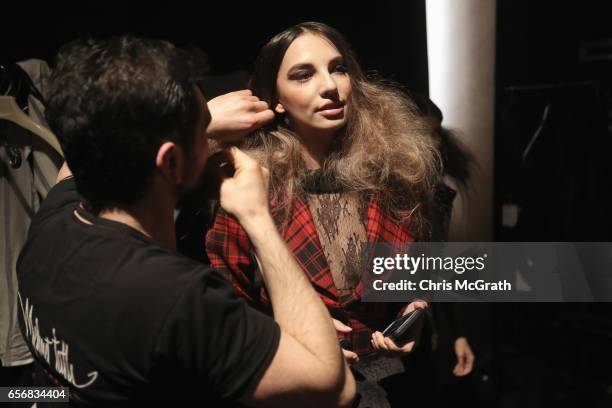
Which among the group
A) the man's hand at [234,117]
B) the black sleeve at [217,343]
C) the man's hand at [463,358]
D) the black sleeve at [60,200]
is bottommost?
the man's hand at [463,358]

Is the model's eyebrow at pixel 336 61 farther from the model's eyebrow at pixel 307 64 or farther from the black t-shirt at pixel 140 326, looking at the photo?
the black t-shirt at pixel 140 326

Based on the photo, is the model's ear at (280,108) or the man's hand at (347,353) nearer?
the man's hand at (347,353)

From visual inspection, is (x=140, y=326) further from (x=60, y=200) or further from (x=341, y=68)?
(x=341, y=68)

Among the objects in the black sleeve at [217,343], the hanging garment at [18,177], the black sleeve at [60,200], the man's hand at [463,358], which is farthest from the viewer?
the man's hand at [463,358]

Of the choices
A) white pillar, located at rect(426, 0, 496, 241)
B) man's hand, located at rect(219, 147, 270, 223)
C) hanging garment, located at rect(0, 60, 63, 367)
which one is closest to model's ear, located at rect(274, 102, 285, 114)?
man's hand, located at rect(219, 147, 270, 223)

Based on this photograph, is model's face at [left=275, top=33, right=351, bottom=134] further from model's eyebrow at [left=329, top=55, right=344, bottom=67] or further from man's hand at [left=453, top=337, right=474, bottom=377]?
man's hand at [left=453, top=337, right=474, bottom=377]

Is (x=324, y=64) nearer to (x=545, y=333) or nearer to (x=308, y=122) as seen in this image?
(x=308, y=122)

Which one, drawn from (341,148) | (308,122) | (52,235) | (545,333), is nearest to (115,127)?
(52,235)

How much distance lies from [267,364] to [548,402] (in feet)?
6.12

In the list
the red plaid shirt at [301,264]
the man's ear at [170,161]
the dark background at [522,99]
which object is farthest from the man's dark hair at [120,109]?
the dark background at [522,99]

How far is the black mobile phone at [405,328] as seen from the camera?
3.87ft

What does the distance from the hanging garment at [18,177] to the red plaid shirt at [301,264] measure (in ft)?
1.89

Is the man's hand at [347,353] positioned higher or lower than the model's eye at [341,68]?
lower

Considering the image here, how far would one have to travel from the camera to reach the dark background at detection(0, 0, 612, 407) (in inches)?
61.1
